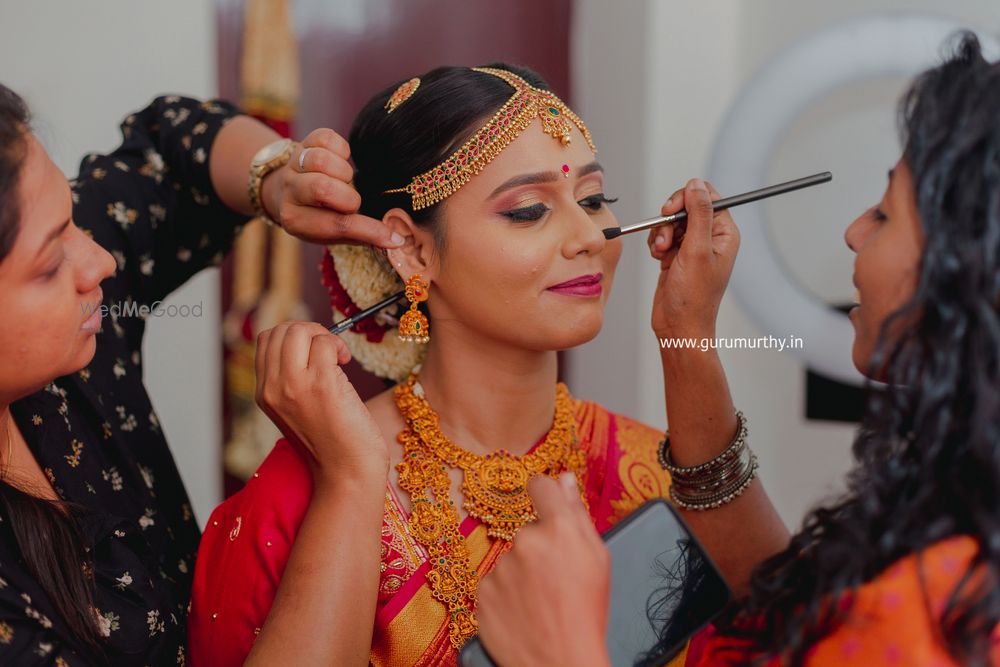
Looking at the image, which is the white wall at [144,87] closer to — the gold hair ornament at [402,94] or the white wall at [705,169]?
the gold hair ornament at [402,94]

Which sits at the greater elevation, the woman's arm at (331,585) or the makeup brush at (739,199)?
the makeup brush at (739,199)

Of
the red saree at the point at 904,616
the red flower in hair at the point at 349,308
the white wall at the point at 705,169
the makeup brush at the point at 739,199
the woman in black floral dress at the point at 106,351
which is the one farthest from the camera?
the white wall at the point at 705,169

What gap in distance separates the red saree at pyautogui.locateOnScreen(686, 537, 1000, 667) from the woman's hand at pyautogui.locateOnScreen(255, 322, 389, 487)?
1.84 feet

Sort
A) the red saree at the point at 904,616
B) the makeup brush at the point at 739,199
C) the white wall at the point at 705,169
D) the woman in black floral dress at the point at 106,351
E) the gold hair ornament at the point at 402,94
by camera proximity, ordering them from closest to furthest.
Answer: the red saree at the point at 904,616 → the woman in black floral dress at the point at 106,351 → the makeup brush at the point at 739,199 → the gold hair ornament at the point at 402,94 → the white wall at the point at 705,169

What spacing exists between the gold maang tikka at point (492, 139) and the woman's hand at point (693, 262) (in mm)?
196

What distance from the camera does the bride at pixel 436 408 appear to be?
3.62ft

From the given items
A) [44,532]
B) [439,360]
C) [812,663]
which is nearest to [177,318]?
[439,360]

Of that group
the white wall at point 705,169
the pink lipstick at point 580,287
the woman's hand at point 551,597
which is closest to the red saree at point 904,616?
the woman's hand at point 551,597

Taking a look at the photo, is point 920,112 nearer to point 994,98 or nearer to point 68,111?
point 994,98

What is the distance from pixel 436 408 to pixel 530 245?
1.00 feet

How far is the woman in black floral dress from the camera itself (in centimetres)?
96

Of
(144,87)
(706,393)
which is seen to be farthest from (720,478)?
(144,87)

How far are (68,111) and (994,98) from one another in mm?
1837

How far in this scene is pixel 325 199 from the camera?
126cm
